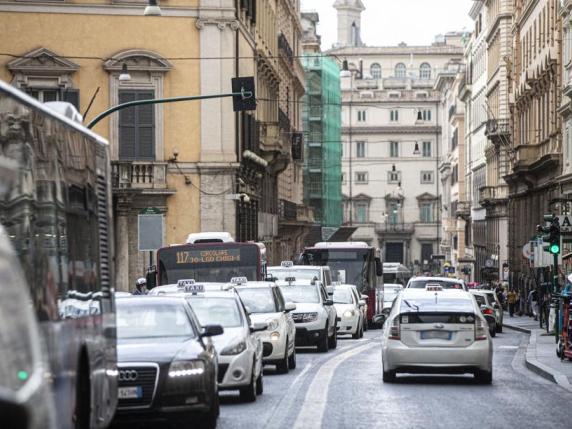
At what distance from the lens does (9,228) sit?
909 cm

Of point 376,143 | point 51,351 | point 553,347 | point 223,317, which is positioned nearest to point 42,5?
point 553,347

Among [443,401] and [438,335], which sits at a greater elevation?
[438,335]

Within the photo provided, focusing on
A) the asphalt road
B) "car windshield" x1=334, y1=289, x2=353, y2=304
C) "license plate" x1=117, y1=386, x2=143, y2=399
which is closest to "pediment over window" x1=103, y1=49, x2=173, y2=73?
"car windshield" x1=334, y1=289, x2=353, y2=304

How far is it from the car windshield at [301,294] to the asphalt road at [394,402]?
20.8 feet

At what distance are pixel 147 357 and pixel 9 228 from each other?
6836 mm

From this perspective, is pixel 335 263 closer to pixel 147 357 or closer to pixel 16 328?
pixel 147 357

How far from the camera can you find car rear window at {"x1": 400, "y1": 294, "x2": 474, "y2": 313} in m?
23.3

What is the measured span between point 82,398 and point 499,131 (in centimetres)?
7888

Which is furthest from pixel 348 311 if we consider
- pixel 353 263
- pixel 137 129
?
pixel 353 263

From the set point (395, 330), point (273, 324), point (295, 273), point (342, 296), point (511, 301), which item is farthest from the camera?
point (511, 301)

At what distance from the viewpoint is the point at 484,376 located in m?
23.7

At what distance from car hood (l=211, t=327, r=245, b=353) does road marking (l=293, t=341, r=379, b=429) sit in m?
1.16

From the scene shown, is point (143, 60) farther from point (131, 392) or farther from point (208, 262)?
point (131, 392)

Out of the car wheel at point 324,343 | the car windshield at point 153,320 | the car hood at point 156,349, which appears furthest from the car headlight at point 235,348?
the car wheel at point 324,343
